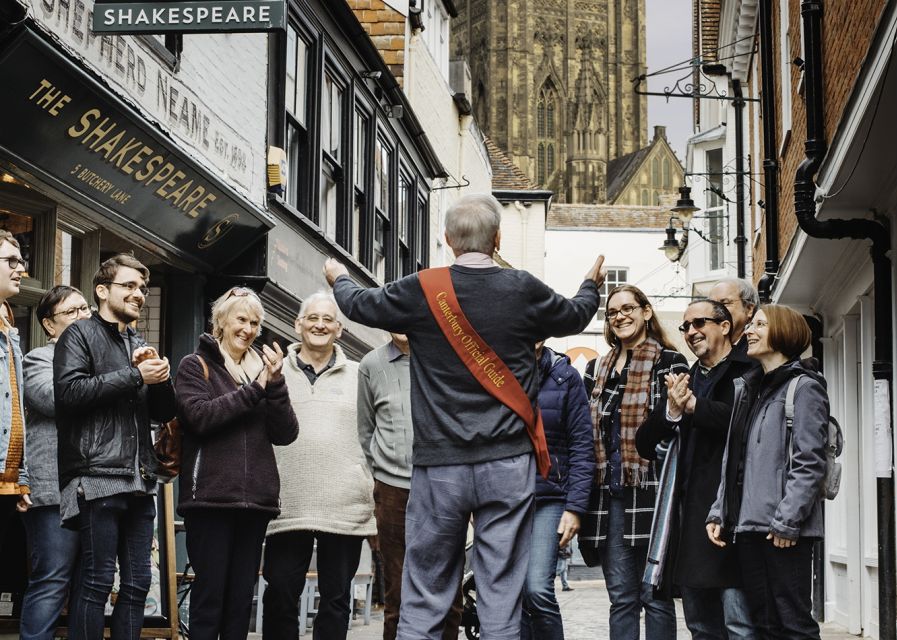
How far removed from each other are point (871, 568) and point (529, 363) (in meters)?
7.27

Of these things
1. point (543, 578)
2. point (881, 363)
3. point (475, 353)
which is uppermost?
point (881, 363)

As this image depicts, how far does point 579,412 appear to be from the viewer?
710cm

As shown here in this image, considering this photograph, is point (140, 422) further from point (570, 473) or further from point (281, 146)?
point (281, 146)

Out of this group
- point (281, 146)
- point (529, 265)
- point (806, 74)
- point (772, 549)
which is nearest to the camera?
point (772, 549)

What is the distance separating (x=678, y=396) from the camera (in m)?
6.52

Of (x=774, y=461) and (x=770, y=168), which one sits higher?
(x=770, y=168)

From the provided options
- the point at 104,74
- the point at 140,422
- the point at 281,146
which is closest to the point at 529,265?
the point at 281,146

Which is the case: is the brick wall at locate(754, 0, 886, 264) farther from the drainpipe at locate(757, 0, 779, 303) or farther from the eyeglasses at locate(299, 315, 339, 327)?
the eyeglasses at locate(299, 315, 339, 327)

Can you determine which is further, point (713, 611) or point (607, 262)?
point (607, 262)

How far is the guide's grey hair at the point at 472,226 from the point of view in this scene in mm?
5676

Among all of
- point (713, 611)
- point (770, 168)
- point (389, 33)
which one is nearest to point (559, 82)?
point (389, 33)

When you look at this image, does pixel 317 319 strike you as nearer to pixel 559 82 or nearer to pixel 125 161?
pixel 125 161

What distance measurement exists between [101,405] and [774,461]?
3.06 m

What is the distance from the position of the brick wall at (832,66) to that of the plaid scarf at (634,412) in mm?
2249
